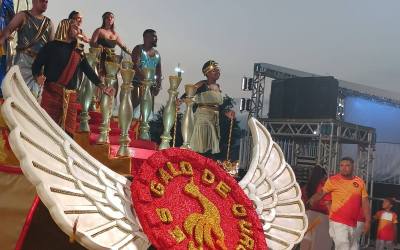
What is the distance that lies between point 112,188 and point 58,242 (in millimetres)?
580

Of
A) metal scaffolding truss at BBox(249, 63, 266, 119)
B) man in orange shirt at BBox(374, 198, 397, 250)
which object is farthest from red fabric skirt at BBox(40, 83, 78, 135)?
metal scaffolding truss at BBox(249, 63, 266, 119)

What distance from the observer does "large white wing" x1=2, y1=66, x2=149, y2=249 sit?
2.17 m

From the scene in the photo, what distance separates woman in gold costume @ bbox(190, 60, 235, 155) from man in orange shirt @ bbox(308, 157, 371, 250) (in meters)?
1.69

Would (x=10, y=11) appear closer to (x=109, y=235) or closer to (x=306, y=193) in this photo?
(x=109, y=235)

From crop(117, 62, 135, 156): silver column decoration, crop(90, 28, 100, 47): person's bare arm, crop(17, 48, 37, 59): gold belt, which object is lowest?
crop(117, 62, 135, 156): silver column decoration

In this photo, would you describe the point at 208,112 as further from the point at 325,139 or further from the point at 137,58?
the point at 325,139

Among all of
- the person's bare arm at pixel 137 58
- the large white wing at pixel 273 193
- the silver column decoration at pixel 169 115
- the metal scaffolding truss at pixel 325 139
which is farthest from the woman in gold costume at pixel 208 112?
the metal scaffolding truss at pixel 325 139

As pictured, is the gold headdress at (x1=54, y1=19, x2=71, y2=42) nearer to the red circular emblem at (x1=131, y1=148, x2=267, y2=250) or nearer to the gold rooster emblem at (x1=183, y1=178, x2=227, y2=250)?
the red circular emblem at (x1=131, y1=148, x2=267, y2=250)

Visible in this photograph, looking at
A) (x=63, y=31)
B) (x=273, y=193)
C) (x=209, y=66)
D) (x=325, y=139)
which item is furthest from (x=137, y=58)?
(x=325, y=139)

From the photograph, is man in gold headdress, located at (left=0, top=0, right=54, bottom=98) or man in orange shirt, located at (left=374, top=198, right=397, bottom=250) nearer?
man in gold headdress, located at (left=0, top=0, right=54, bottom=98)

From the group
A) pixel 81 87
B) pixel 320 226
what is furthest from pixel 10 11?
pixel 320 226

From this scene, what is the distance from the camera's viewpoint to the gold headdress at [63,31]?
4193 mm

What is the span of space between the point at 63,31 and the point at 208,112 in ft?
6.71

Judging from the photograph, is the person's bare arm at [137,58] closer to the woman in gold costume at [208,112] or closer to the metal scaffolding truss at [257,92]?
the woman in gold costume at [208,112]
